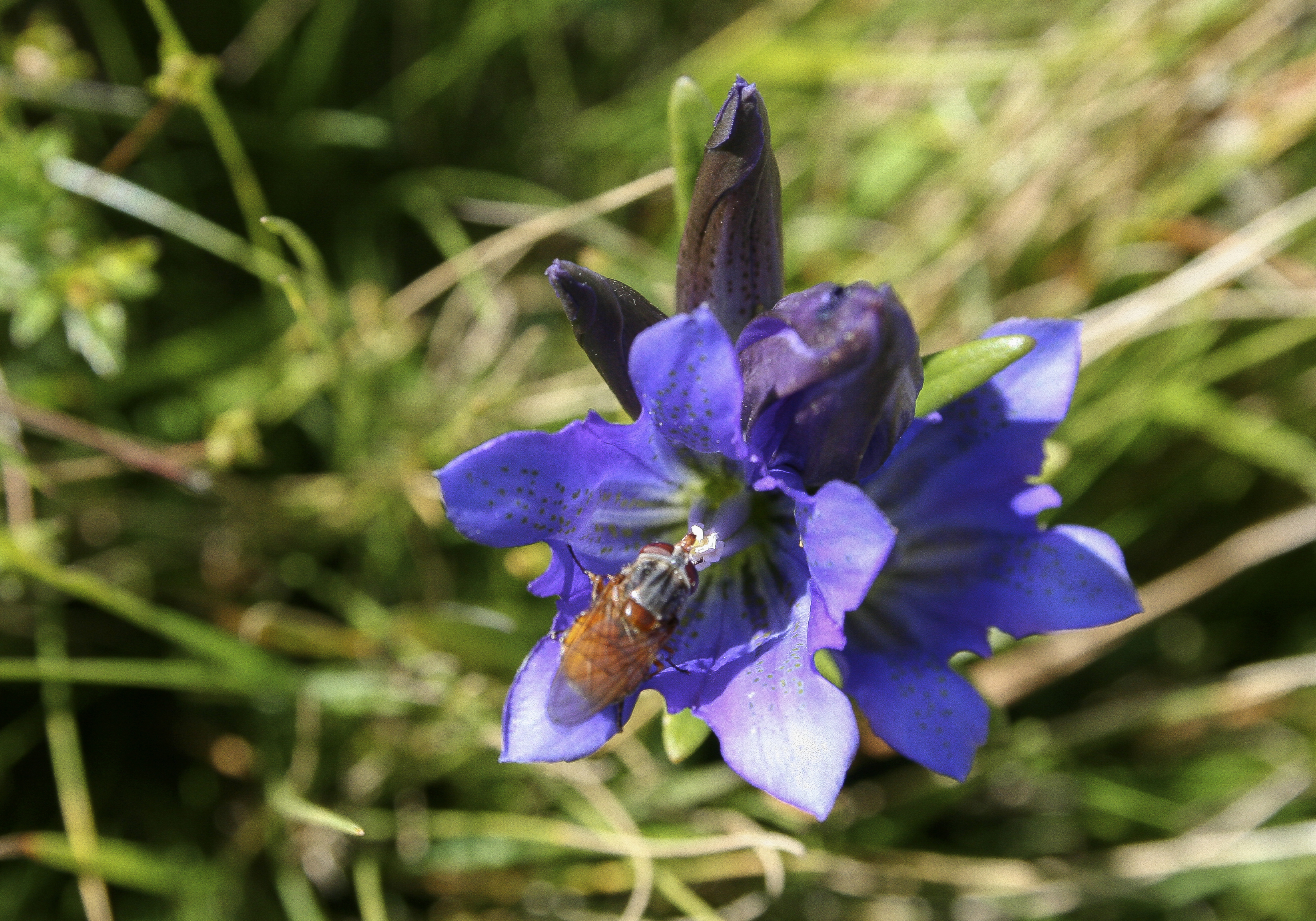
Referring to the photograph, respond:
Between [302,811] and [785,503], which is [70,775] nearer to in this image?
[302,811]

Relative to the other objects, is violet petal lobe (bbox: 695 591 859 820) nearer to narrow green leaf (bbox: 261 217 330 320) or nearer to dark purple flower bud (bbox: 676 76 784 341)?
dark purple flower bud (bbox: 676 76 784 341)

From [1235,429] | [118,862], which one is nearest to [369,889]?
[118,862]

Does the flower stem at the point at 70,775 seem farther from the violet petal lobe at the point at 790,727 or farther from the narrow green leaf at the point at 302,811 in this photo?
the violet petal lobe at the point at 790,727

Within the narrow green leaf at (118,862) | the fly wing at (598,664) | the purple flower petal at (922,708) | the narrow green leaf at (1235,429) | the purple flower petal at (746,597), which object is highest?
the fly wing at (598,664)

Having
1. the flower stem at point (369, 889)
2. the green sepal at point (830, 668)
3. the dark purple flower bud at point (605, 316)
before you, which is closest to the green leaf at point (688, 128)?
the dark purple flower bud at point (605, 316)

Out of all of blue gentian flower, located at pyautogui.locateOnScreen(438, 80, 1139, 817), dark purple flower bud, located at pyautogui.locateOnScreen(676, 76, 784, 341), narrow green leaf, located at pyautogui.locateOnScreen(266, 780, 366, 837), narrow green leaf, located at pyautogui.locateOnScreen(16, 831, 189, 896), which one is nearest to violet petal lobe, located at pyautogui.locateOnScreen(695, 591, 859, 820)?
blue gentian flower, located at pyautogui.locateOnScreen(438, 80, 1139, 817)

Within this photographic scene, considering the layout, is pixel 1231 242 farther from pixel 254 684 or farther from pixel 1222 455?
pixel 254 684

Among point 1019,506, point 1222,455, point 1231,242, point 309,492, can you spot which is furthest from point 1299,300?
point 309,492
